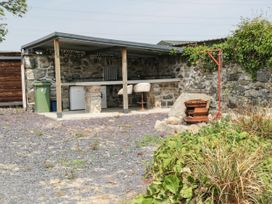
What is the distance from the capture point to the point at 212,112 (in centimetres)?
1157

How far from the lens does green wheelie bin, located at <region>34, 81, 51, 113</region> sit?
13031 millimetres

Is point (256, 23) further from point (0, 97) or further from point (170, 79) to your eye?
point (0, 97)

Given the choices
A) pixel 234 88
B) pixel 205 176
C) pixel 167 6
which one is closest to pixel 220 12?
pixel 167 6

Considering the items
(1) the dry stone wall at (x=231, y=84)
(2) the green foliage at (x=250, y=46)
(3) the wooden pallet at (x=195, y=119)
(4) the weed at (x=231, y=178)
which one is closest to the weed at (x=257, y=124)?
(4) the weed at (x=231, y=178)

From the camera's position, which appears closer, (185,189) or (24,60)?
(185,189)

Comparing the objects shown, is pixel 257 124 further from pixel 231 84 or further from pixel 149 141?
pixel 231 84

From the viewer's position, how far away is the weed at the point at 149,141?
7.17 metres

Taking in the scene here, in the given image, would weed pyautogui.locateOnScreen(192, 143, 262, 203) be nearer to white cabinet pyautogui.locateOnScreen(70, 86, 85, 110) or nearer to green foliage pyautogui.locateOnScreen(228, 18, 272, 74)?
green foliage pyautogui.locateOnScreen(228, 18, 272, 74)

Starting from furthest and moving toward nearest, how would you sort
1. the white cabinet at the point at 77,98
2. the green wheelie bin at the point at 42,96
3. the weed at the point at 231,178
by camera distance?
the white cabinet at the point at 77,98, the green wheelie bin at the point at 42,96, the weed at the point at 231,178

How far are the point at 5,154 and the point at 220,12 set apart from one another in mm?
24902

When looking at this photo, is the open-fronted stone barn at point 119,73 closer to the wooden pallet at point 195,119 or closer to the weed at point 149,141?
the wooden pallet at point 195,119

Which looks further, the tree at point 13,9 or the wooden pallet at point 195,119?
the tree at point 13,9

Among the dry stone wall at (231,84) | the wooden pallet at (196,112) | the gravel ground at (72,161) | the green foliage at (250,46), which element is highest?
the green foliage at (250,46)

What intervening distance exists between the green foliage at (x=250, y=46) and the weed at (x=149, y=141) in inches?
161
